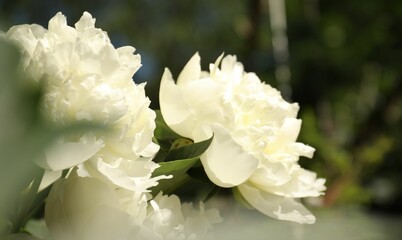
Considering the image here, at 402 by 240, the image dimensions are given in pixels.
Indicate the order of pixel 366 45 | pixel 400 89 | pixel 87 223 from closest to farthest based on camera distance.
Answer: pixel 87 223, pixel 400 89, pixel 366 45

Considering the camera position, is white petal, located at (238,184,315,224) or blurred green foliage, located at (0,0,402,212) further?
blurred green foliage, located at (0,0,402,212)

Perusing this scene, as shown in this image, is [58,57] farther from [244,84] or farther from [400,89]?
[400,89]

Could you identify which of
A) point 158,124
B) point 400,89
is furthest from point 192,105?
point 400,89

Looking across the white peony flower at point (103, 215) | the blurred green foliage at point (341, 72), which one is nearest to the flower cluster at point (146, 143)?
the white peony flower at point (103, 215)

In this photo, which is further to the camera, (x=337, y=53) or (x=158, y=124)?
(x=337, y=53)

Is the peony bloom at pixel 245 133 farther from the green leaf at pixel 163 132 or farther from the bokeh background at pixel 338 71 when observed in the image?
the bokeh background at pixel 338 71

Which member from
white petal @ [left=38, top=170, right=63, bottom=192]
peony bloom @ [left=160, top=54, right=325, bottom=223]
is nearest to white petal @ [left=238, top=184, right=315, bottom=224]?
peony bloom @ [left=160, top=54, right=325, bottom=223]

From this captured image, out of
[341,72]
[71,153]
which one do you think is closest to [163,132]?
[71,153]

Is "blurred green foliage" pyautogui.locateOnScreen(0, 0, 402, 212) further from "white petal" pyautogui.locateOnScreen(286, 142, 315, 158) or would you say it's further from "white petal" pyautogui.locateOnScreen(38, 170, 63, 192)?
"white petal" pyautogui.locateOnScreen(38, 170, 63, 192)
